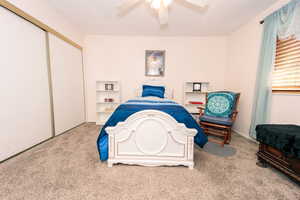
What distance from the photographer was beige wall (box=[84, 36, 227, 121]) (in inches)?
127

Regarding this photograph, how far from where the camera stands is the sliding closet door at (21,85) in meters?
1.51

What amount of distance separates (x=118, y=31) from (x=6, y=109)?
103 inches

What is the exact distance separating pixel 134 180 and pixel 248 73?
115 inches

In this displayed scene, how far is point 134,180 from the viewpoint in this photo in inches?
48.6

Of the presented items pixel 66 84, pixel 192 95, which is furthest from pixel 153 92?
pixel 66 84

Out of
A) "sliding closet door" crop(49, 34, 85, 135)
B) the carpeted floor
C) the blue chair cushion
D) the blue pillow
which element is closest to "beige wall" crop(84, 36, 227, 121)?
"sliding closet door" crop(49, 34, 85, 135)

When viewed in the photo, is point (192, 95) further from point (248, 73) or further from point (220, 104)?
point (248, 73)

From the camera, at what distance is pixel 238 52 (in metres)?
2.77

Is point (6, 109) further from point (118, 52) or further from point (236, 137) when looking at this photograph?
point (236, 137)

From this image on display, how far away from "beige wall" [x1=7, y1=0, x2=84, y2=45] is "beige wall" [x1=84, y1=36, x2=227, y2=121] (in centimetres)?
49

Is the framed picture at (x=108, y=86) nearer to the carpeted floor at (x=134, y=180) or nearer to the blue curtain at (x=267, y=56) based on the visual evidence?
the carpeted floor at (x=134, y=180)

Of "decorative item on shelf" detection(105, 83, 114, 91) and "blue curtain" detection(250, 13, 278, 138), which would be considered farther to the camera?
"decorative item on shelf" detection(105, 83, 114, 91)

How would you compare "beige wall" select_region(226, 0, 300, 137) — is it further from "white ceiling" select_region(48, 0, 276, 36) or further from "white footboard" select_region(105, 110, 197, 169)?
"white footboard" select_region(105, 110, 197, 169)

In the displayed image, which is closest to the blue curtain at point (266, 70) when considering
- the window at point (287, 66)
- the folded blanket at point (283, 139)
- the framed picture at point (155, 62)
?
the window at point (287, 66)
